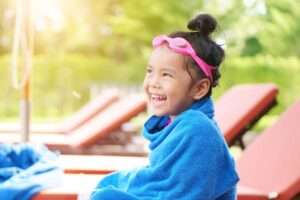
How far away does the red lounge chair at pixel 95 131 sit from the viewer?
5812 mm

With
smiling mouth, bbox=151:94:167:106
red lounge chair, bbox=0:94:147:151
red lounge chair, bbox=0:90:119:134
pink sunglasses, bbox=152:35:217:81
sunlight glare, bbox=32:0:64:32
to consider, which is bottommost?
sunlight glare, bbox=32:0:64:32

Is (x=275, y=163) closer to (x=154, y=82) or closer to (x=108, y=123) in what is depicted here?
(x=154, y=82)

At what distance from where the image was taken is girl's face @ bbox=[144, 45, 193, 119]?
2.14 meters

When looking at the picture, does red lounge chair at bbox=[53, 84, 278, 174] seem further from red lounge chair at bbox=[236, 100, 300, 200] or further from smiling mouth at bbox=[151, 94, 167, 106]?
smiling mouth at bbox=[151, 94, 167, 106]

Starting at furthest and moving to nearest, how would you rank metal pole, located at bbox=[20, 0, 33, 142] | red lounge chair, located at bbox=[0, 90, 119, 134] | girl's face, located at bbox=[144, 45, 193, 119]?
red lounge chair, located at bbox=[0, 90, 119, 134] < metal pole, located at bbox=[20, 0, 33, 142] < girl's face, located at bbox=[144, 45, 193, 119]

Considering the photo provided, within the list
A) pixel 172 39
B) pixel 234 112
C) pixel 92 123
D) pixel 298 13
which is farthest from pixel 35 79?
pixel 172 39

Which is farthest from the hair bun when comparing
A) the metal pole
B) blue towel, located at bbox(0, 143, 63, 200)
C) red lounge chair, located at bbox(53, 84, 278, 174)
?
the metal pole

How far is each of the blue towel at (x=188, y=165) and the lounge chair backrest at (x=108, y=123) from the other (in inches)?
144

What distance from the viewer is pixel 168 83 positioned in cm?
214

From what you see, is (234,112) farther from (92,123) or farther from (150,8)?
(150,8)

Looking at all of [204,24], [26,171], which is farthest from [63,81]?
[204,24]

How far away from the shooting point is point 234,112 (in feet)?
15.2

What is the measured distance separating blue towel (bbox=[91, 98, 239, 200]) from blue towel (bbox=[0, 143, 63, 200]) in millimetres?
626

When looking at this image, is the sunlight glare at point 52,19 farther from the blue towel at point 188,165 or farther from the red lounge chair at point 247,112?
the blue towel at point 188,165
